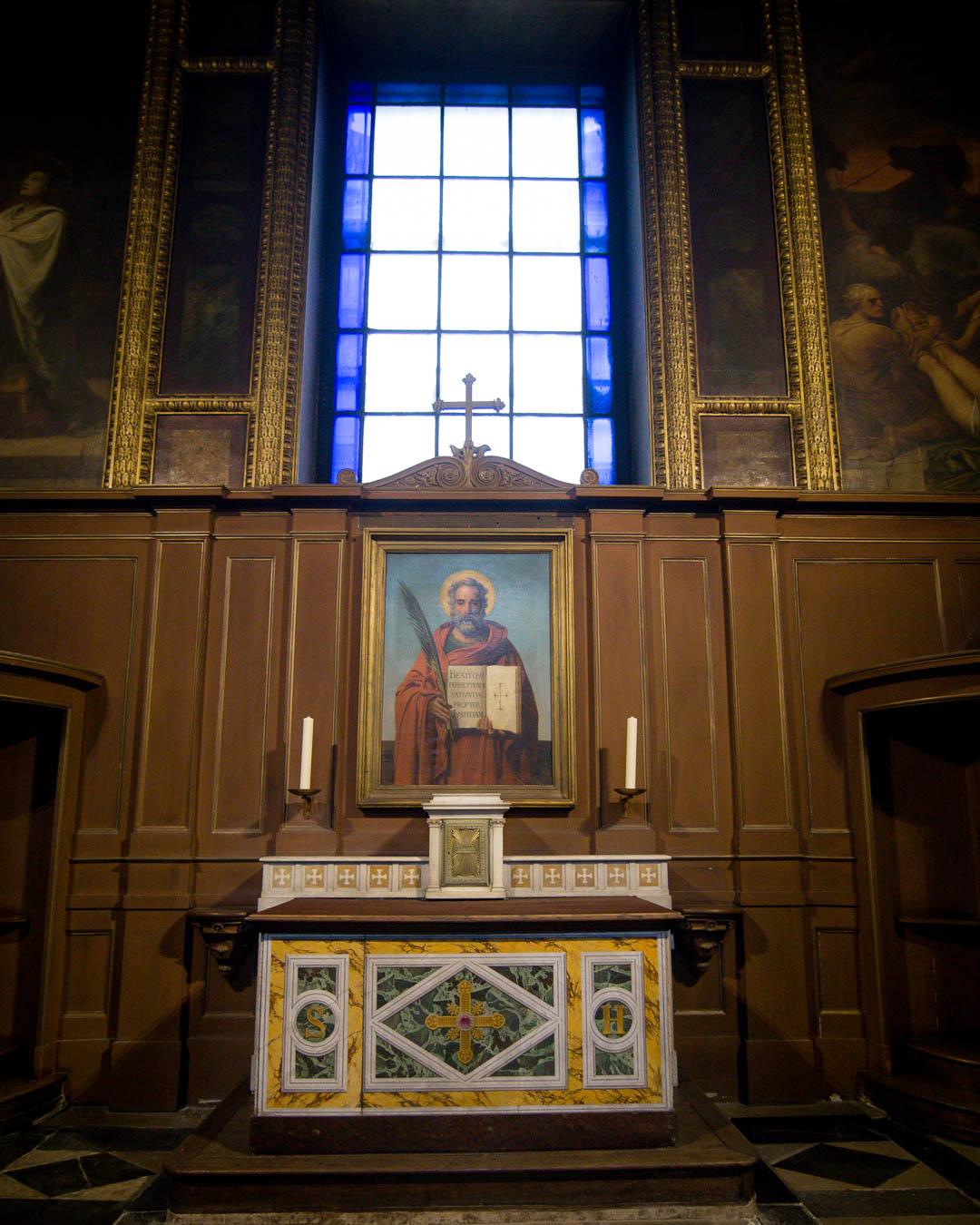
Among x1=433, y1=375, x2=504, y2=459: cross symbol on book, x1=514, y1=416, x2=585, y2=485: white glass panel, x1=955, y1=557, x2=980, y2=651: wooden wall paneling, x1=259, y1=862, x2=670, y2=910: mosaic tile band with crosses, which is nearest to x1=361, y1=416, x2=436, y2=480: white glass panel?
x1=514, y1=416, x2=585, y2=485: white glass panel

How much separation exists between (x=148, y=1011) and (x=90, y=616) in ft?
8.05

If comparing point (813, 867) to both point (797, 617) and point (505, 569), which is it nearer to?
point (797, 617)

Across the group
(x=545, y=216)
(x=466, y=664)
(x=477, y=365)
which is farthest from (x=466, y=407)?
(x=545, y=216)

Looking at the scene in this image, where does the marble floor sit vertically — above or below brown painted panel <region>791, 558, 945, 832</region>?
below

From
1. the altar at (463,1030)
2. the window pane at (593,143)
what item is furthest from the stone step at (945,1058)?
the window pane at (593,143)

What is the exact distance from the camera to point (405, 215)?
811cm

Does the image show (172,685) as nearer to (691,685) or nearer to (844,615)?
(691,685)

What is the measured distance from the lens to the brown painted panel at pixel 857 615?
6.20 meters

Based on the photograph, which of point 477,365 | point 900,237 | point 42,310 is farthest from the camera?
point 477,365

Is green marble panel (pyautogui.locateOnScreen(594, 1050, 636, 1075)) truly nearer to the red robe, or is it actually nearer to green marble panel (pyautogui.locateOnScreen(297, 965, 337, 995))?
green marble panel (pyautogui.locateOnScreen(297, 965, 337, 995))

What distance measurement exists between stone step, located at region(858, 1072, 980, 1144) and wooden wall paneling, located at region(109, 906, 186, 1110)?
3.98m

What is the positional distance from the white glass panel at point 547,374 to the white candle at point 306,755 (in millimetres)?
3291

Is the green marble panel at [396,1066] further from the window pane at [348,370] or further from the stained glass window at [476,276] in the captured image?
→ the window pane at [348,370]

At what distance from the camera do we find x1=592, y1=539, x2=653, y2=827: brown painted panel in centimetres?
598
